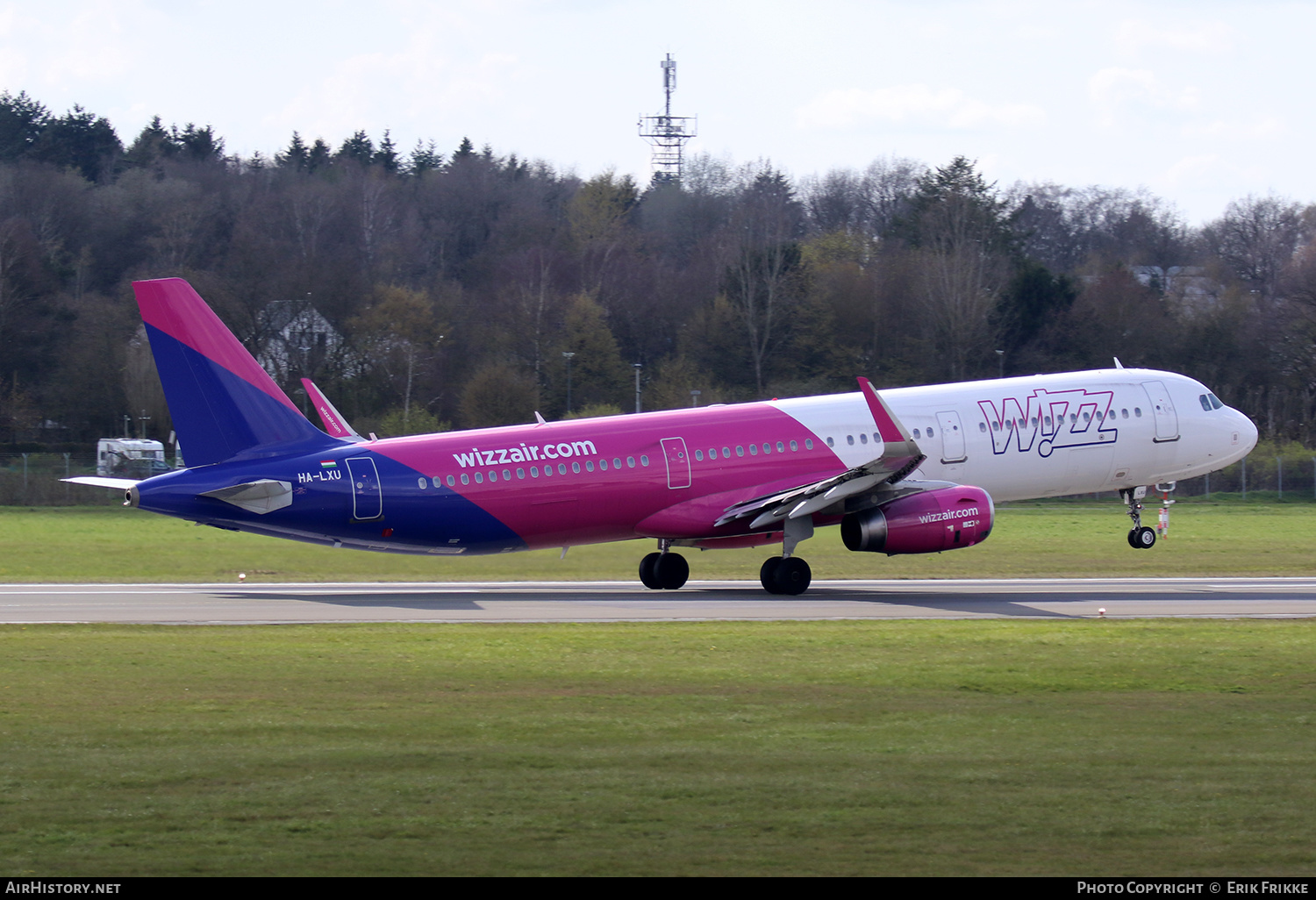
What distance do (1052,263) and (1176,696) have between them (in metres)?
Answer: 115

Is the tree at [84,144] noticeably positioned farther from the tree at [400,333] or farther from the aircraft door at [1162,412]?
the aircraft door at [1162,412]

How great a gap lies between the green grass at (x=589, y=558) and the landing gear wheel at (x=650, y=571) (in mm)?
1911

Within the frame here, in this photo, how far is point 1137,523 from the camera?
3625 centimetres

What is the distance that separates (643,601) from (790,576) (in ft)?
10.5

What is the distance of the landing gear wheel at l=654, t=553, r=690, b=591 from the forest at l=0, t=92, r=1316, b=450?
→ 3357cm

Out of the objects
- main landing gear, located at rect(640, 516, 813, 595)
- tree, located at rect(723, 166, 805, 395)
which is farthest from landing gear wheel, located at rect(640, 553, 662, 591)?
tree, located at rect(723, 166, 805, 395)

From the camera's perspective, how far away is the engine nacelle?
1152 inches

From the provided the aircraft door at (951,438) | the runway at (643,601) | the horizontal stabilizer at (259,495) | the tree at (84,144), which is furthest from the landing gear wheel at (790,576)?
the tree at (84,144)

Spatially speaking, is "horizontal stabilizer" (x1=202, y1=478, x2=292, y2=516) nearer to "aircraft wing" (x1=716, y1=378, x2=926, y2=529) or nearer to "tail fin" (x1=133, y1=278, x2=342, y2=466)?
"tail fin" (x1=133, y1=278, x2=342, y2=466)

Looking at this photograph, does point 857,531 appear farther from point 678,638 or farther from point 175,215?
point 175,215

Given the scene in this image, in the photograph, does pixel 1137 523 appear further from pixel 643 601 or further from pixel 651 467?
pixel 643 601

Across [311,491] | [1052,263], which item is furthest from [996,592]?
[1052,263]

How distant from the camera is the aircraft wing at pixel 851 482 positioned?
28.4 metres
